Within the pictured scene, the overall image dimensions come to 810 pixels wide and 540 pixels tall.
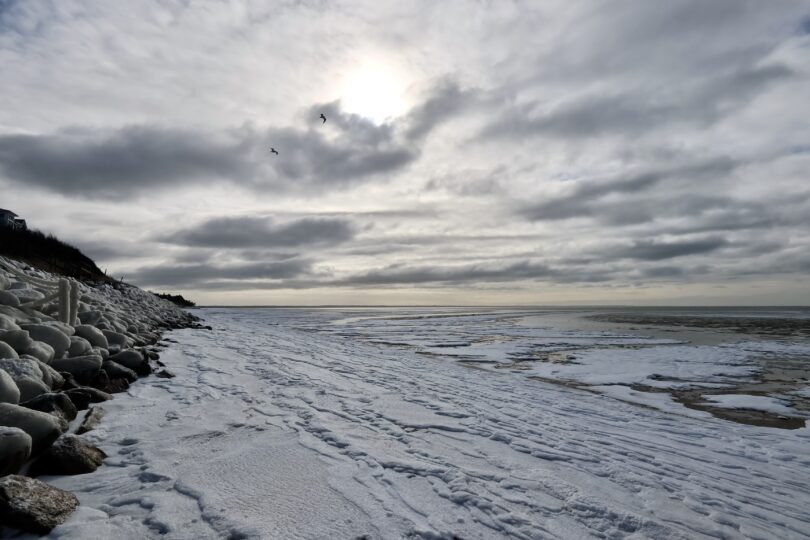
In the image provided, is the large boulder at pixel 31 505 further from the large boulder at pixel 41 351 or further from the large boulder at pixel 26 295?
the large boulder at pixel 26 295

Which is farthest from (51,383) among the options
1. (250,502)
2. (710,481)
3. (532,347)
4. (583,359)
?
(532,347)

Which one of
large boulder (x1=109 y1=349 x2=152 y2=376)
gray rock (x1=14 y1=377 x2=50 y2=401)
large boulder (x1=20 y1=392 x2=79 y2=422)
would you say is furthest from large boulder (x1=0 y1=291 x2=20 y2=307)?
large boulder (x1=20 y1=392 x2=79 y2=422)

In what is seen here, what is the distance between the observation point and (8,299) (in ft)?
28.1

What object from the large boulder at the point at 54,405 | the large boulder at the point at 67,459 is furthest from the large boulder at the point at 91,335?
the large boulder at the point at 67,459

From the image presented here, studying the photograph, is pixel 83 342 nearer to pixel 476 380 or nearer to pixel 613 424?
pixel 476 380

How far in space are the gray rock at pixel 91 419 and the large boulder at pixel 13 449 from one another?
1204mm

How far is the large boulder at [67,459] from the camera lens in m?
3.70

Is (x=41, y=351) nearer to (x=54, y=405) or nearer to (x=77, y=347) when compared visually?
(x=77, y=347)

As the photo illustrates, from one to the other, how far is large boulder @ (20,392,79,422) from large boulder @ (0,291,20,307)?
17.3ft

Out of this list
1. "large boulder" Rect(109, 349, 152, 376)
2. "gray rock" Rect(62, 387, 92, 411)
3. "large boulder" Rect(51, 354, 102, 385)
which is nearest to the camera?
"gray rock" Rect(62, 387, 92, 411)

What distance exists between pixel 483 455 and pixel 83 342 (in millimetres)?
6703

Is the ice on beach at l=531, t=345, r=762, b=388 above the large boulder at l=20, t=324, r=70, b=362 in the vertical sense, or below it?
below

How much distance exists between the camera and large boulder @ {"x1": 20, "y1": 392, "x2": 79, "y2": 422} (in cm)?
454

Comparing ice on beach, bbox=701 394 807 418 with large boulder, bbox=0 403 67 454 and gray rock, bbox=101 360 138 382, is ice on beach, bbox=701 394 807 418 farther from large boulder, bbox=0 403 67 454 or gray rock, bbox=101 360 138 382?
gray rock, bbox=101 360 138 382
